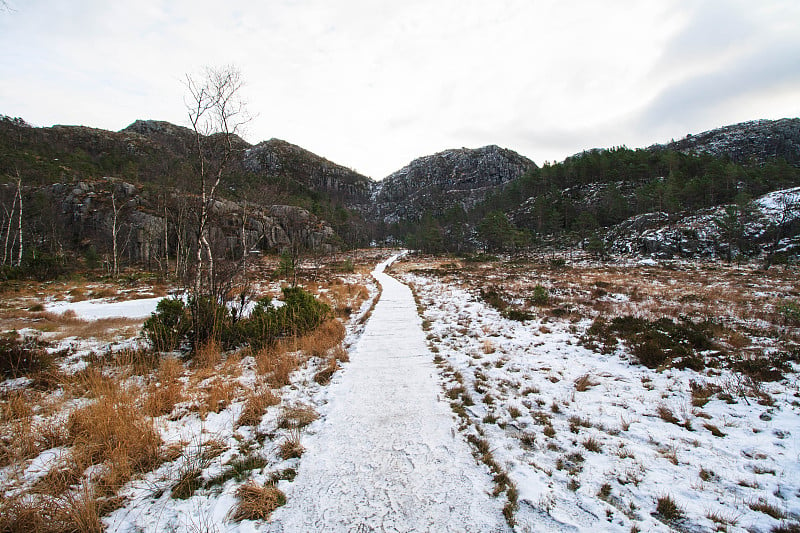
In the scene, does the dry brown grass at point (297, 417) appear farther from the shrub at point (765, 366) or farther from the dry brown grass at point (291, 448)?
the shrub at point (765, 366)

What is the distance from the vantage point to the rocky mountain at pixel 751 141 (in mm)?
115188

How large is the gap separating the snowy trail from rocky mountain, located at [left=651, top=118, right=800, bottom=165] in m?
160

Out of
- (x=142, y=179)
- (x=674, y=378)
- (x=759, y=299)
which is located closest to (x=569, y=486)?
(x=674, y=378)

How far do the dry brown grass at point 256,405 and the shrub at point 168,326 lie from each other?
412 cm

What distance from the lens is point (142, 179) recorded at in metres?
55.4

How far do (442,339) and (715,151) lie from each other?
18075 centimetres

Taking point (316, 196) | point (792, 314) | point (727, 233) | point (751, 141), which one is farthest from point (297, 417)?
point (751, 141)

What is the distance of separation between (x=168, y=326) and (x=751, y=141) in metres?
207

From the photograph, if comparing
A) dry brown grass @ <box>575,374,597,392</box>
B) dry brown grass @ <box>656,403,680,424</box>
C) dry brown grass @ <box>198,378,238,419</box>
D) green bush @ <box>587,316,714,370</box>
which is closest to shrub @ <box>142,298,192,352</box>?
dry brown grass @ <box>198,378,238,419</box>

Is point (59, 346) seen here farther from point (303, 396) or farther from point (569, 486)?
point (569, 486)

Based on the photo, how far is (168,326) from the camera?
313 inches

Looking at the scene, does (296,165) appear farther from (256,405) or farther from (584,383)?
(584,383)

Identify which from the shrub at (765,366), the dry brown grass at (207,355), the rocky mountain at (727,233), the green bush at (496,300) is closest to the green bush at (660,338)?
the shrub at (765,366)

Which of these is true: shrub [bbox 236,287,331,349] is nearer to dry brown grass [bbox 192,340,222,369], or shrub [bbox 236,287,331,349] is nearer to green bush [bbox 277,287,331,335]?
green bush [bbox 277,287,331,335]
